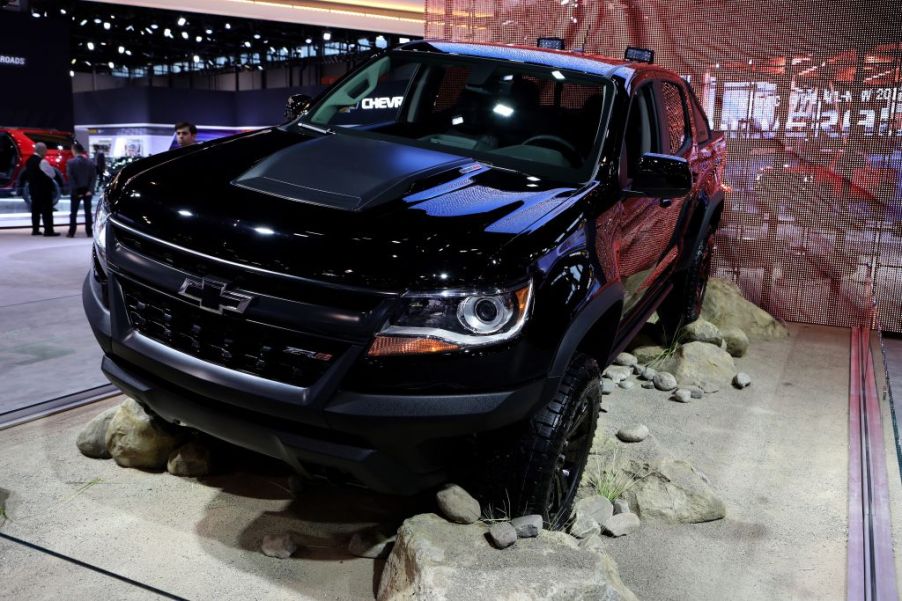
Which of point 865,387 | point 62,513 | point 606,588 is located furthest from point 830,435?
point 62,513

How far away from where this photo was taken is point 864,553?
2.86 m

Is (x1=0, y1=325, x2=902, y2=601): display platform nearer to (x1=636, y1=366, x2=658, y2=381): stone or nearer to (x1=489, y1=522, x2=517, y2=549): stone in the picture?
(x1=489, y1=522, x2=517, y2=549): stone

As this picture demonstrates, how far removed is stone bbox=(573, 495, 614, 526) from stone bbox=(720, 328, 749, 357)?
2659 millimetres

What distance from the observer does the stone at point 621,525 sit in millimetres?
2896

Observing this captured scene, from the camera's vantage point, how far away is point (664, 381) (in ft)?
15.1

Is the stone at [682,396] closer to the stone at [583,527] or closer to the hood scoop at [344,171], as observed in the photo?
the stone at [583,527]

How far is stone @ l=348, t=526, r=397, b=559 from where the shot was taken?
8.61 ft

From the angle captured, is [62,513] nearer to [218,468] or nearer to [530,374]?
[218,468]

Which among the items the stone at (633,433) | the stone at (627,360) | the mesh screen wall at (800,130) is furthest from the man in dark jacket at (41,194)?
the stone at (633,433)

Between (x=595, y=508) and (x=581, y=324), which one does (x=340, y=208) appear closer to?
(x=581, y=324)

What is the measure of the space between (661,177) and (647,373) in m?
2.04

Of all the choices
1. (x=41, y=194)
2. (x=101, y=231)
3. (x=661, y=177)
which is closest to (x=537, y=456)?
(x=661, y=177)

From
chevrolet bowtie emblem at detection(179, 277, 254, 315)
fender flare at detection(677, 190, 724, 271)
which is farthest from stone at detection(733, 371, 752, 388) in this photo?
chevrolet bowtie emblem at detection(179, 277, 254, 315)

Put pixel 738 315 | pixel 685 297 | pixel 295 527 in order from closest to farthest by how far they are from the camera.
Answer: pixel 295 527
pixel 685 297
pixel 738 315
